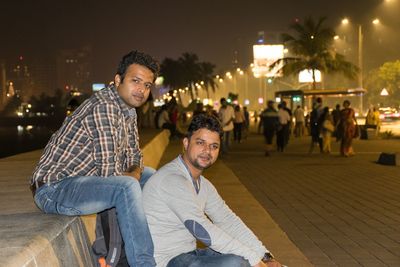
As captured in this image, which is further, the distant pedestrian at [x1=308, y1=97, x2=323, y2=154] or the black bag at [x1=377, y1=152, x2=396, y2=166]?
the distant pedestrian at [x1=308, y1=97, x2=323, y2=154]

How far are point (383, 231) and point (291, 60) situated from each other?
125ft

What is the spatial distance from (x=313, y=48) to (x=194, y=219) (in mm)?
40224

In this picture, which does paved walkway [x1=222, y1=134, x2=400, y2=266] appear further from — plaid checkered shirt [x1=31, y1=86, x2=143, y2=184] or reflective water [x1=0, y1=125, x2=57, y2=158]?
reflective water [x1=0, y1=125, x2=57, y2=158]

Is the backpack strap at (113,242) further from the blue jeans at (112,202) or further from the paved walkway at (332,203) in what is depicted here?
the paved walkway at (332,203)

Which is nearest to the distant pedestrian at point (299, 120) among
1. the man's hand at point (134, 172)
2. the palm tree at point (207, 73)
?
the man's hand at point (134, 172)

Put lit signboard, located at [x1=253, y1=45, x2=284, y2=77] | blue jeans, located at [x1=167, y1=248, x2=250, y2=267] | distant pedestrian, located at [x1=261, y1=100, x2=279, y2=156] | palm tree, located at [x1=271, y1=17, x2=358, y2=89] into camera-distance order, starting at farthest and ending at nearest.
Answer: lit signboard, located at [x1=253, y1=45, x2=284, y2=77] → palm tree, located at [x1=271, y1=17, x2=358, y2=89] → distant pedestrian, located at [x1=261, y1=100, x2=279, y2=156] → blue jeans, located at [x1=167, y1=248, x2=250, y2=267]

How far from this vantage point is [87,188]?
3.78m

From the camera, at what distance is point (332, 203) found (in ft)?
33.4

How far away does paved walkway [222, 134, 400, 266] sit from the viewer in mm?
6961

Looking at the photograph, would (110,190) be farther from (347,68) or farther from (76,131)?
(347,68)

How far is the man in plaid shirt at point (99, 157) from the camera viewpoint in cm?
371

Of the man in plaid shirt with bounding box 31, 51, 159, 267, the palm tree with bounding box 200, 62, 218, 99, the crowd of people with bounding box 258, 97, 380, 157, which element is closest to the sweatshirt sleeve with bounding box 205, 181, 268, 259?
the man in plaid shirt with bounding box 31, 51, 159, 267

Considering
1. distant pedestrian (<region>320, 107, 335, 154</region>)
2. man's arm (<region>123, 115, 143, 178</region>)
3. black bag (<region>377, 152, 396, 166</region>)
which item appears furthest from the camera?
distant pedestrian (<region>320, 107, 335, 154</region>)

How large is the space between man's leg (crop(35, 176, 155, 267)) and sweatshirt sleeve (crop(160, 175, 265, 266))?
191mm
